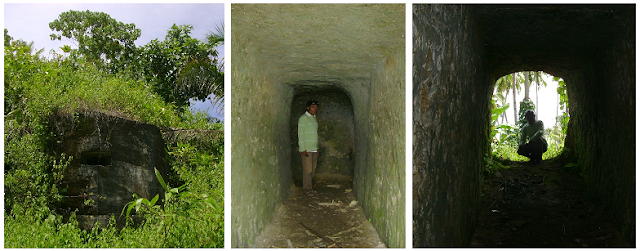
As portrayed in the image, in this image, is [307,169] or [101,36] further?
[101,36]

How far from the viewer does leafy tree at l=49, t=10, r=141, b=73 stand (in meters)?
10.1

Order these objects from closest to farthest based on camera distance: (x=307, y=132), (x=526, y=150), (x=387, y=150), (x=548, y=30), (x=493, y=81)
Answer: (x=387, y=150) → (x=548, y=30) → (x=307, y=132) → (x=493, y=81) → (x=526, y=150)

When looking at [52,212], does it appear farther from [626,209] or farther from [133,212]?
[626,209]

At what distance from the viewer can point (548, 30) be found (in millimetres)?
4652

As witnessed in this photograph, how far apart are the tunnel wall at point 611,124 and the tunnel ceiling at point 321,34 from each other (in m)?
2.42

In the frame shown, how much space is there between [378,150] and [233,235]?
1.78 metres

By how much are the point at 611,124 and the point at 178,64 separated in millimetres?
8548

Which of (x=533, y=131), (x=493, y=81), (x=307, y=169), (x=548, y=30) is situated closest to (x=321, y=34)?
(x=548, y=30)

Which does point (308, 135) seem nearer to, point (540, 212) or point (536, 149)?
point (540, 212)

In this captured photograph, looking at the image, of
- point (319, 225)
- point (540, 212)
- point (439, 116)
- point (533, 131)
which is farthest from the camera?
point (533, 131)

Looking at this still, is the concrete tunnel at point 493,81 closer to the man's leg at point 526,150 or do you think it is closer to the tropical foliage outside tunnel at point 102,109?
the man's leg at point 526,150

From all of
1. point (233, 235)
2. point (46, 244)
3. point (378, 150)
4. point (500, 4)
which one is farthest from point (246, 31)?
point (46, 244)

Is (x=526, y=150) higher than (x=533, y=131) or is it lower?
lower

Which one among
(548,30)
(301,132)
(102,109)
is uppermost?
(548,30)
